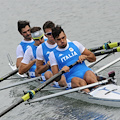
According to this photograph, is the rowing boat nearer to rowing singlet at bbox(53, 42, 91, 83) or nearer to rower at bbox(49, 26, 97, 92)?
rower at bbox(49, 26, 97, 92)

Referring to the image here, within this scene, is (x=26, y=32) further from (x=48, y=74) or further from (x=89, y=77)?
(x=89, y=77)

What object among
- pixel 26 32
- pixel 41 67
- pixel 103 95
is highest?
pixel 26 32

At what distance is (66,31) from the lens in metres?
18.0

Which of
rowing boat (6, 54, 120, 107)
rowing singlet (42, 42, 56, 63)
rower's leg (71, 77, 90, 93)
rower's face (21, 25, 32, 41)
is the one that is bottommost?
rowing boat (6, 54, 120, 107)

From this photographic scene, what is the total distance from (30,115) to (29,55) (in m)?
1.94

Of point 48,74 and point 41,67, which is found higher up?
point 41,67

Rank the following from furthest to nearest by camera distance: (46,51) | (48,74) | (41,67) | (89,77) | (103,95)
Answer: (48,74) < (46,51) < (41,67) < (89,77) < (103,95)

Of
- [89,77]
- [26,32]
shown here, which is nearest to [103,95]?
[89,77]

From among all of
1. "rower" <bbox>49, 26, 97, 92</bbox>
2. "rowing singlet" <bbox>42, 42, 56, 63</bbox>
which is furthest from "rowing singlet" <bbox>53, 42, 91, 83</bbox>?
"rowing singlet" <bbox>42, 42, 56, 63</bbox>

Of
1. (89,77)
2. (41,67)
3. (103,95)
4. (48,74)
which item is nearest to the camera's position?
(103,95)

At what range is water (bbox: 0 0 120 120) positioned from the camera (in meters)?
8.40

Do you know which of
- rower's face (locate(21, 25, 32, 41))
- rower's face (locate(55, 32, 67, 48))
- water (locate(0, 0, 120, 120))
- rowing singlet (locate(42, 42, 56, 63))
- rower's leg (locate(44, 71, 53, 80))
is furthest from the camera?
rower's face (locate(21, 25, 32, 41))

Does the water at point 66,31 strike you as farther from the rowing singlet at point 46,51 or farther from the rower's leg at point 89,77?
the rowing singlet at point 46,51

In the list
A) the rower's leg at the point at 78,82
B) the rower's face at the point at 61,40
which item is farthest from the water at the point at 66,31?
the rower's face at the point at 61,40
